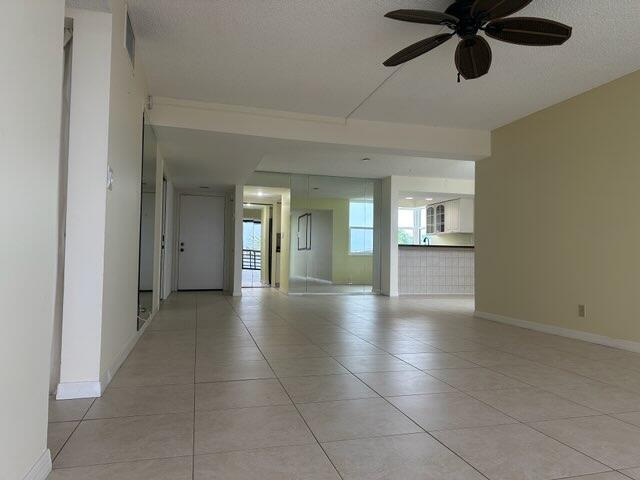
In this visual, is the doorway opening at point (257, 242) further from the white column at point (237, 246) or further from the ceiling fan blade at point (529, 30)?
the ceiling fan blade at point (529, 30)

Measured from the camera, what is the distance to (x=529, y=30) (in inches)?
98.5

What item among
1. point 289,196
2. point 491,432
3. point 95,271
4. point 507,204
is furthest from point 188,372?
point 289,196

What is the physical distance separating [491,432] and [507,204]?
3.82 m

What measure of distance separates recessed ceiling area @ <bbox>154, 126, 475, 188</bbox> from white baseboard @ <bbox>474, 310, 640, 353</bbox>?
233 cm

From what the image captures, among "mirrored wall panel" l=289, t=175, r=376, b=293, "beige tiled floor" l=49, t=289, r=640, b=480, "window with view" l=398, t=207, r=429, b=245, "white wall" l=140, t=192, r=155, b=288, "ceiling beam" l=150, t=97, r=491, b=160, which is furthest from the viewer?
"window with view" l=398, t=207, r=429, b=245

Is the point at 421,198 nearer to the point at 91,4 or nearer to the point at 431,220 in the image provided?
the point at 431,220

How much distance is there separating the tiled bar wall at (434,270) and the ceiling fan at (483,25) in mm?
5943

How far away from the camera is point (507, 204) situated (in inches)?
201

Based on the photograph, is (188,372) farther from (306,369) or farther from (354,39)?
(354,39)

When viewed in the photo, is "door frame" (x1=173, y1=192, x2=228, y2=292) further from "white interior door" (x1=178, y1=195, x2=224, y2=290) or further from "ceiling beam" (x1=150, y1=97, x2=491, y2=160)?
"ceiling beam" (x1=150, y1=97, x2=491, y2=160)

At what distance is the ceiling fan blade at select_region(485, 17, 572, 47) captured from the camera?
2.44 meters

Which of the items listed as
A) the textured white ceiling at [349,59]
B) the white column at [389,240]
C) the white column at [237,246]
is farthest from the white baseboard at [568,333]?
the white column at [237,246]

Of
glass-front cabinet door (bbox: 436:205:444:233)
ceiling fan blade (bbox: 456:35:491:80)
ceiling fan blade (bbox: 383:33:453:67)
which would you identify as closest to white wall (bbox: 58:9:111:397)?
ceiling fan blade (bbox: 383:33:453:67)

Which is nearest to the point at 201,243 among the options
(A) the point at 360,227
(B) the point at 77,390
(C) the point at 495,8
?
(A) the point at 360,227
